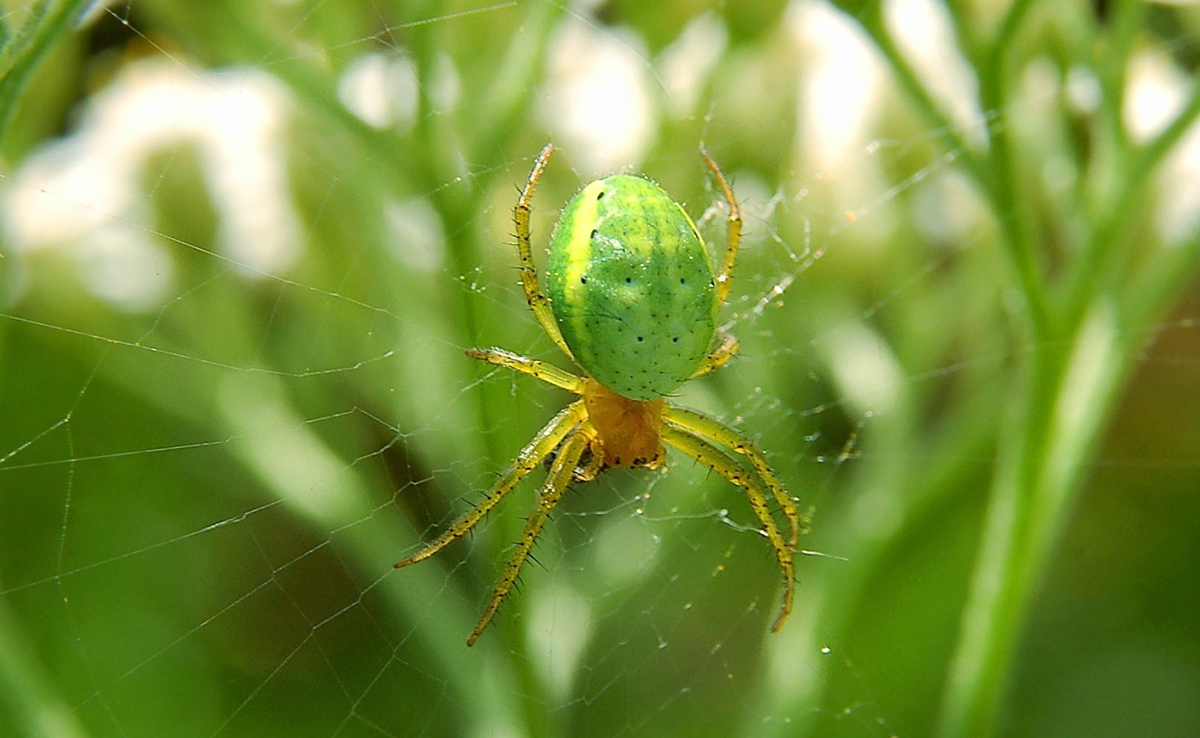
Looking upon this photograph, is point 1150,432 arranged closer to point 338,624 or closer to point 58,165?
point 338,624

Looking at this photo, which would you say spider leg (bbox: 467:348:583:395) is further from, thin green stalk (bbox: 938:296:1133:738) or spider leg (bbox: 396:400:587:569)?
thin green stalk (bbox: 938:296:1133:738)

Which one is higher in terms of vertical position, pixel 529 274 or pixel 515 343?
pixel 529 274

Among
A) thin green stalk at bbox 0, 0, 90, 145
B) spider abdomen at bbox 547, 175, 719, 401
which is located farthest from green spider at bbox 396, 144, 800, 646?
thin green stalk at bbox 0, 0, 90, 145

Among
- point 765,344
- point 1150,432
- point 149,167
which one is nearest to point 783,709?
point 765,344

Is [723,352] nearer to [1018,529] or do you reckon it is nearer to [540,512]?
[540,512]

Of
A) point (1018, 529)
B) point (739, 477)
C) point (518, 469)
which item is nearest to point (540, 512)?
point (518, 469)

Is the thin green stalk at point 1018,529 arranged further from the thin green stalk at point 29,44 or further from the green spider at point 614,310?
the thin green stalk at point 29,44
